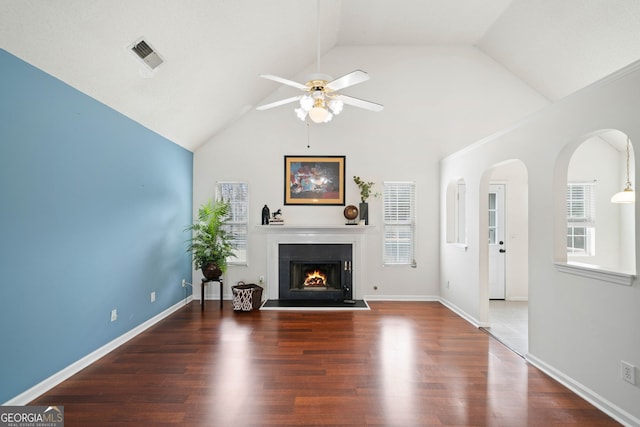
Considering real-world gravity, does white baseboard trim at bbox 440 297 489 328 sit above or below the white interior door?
below

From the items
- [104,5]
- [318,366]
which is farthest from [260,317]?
[104,5]

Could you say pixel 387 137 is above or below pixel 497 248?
above

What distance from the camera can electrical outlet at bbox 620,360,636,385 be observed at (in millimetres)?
2199

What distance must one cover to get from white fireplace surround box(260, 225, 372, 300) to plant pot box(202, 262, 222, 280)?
0.91m

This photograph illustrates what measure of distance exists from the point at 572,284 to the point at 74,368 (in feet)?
14.8

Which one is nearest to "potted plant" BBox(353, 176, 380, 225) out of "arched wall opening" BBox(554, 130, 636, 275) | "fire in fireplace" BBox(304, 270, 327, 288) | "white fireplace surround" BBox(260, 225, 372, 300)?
"white fireplace surround" BBox(260, 225, 372, 300)

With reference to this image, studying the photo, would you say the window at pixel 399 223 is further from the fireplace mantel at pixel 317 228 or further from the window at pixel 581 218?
the window at pixel 581 218

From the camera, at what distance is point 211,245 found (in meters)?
5.14

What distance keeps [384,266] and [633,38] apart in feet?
14.3

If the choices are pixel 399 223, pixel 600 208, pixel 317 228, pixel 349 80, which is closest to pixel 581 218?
pixel 600 208

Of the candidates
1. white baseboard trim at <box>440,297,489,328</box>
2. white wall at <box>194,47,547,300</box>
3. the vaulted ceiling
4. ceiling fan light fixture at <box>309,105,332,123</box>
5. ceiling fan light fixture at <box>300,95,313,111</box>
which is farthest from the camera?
white wall at <box>194,47,547,300</box>

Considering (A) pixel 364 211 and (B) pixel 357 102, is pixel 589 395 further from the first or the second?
(A) pixel 364 211

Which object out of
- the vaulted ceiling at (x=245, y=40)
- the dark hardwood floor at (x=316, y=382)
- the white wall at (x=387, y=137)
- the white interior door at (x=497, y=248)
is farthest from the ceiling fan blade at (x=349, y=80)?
the white interior door at (x=497, y=248)

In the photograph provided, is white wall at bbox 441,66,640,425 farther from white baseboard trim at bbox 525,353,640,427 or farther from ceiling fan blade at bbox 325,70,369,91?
ceiling fan blade at bbox 325,70,369,91
